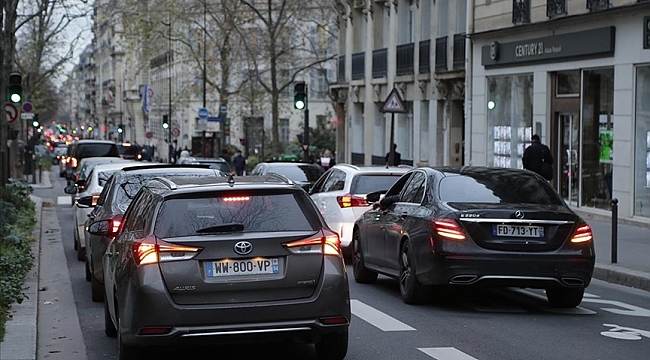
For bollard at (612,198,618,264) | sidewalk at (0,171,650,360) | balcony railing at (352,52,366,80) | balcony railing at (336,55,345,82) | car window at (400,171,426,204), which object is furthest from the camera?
balcony railing at (336,55,345,82)

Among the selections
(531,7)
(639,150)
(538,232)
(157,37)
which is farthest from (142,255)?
(157,37)

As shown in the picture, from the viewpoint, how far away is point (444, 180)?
1270cm

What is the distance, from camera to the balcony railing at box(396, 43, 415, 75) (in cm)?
4006

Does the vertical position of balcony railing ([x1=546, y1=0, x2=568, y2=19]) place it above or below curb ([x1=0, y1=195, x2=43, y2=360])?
above

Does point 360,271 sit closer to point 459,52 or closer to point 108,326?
point 108,326

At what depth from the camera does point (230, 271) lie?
8.38 metres

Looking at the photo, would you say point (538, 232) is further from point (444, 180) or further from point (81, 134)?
point (81, 134)

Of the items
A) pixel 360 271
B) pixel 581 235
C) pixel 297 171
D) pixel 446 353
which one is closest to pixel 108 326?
pixel 446 353

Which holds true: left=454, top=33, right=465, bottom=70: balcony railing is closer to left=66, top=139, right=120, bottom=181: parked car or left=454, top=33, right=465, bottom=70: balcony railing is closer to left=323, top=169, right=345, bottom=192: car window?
left=66, top=139, right=120, bottom=181: parked car

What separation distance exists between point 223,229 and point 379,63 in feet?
117

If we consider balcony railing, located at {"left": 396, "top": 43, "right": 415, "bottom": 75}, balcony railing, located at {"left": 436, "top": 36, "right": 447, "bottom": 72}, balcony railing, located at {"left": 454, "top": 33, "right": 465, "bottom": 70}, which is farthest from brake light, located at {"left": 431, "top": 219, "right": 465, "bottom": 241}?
balcony railing, located at {"left": 396, "top": 43, "right": 415, "bottom": 75}

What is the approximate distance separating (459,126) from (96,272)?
2474 centimetres

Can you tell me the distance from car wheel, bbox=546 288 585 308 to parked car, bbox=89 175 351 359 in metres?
4.33

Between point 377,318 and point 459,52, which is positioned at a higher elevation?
point 459,52
